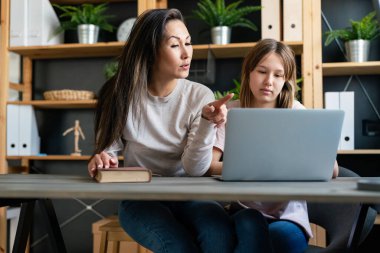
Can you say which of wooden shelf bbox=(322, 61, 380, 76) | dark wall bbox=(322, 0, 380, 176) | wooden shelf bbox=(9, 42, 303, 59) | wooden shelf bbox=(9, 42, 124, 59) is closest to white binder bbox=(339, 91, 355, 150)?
wooden shelf bbox=(322, 61, 380, 76)

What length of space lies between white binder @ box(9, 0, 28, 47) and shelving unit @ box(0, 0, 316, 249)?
30mm

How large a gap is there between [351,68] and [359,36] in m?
0.18

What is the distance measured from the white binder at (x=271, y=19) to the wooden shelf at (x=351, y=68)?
1.08ft

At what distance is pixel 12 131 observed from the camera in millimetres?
3021

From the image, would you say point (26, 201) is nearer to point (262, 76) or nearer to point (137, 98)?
point (137, 98)

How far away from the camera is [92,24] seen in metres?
2.99

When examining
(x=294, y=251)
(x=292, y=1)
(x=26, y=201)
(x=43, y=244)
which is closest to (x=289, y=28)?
(x=292, y=1)

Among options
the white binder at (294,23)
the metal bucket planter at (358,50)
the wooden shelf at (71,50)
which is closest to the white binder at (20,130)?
the wooden shelf at (71,50)

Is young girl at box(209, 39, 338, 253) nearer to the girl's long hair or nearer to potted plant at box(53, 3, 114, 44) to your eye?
the girl's long hair

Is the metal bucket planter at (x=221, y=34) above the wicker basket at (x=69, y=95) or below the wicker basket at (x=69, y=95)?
above

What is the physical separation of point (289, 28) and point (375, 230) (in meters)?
1.27

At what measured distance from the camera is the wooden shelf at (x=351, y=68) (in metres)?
2.68

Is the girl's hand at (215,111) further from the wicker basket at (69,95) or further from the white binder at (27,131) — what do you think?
the white binder at (27,131)

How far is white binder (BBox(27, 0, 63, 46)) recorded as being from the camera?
2.98 metres
